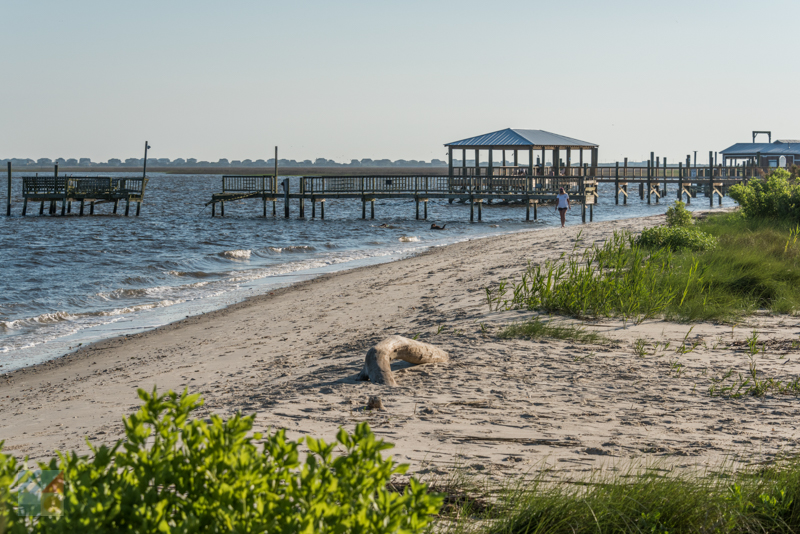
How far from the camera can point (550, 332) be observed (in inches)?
294

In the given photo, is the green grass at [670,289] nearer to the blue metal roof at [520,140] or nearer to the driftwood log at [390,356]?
the driftwood log at [390,356]

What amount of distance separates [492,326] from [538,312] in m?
→ 0.86

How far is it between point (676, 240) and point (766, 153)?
51.4m

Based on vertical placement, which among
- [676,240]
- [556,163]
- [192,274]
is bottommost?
[192,274]

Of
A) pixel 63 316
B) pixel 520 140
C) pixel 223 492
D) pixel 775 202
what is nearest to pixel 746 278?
pixel 775 202

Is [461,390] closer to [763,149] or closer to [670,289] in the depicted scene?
[670,289]

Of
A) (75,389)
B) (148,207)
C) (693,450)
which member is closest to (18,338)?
(75,389)

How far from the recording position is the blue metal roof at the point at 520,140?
39.0 meters

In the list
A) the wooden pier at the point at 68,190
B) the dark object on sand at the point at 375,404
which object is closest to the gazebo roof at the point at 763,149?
the wooden pier at the point at 68,190

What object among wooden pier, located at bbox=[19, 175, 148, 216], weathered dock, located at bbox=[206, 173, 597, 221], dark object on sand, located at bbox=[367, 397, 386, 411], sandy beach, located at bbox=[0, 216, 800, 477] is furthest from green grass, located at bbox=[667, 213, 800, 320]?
wooden pier, located at bbox=[19, 175, 148, 216]

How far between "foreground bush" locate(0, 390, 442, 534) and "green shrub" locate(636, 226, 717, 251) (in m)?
11.4

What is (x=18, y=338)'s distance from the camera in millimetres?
11375

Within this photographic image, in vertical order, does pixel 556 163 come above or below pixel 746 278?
above

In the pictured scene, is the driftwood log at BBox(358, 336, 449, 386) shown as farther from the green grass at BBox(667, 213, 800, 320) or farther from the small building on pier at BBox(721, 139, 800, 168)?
the small building on pier at BBox(721, 139, 800, 168)
